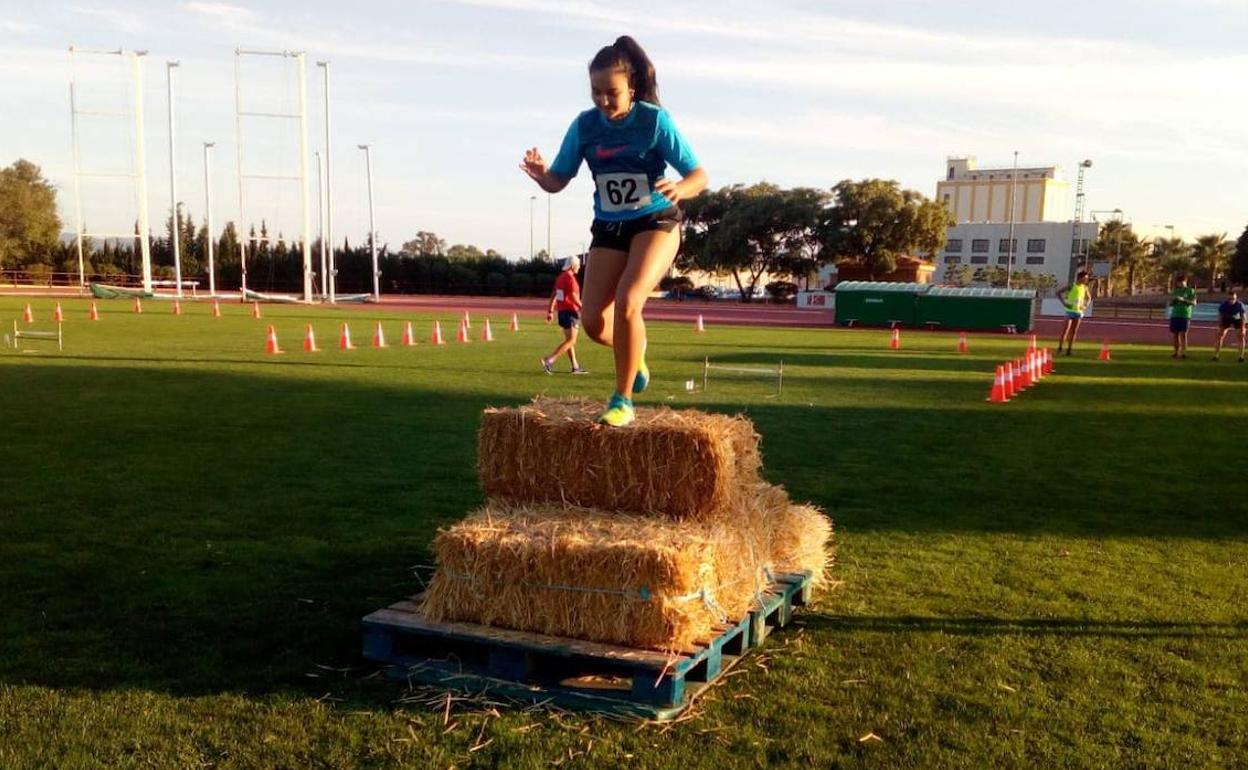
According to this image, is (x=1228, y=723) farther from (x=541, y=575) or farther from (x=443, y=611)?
(x=443, y=611)

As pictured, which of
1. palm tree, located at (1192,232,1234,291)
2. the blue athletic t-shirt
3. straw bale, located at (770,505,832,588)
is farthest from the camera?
palm tree, located at (1192,232,1234,291)

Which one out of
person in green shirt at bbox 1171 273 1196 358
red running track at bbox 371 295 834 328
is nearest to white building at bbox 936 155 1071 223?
red running track at bbox 371 295 834 328

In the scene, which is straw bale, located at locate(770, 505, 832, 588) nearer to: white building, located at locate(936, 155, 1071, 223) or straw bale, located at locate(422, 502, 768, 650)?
straw bale, located at locate(422, 502, 768, 650)

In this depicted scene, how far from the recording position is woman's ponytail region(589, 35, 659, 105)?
212 inches

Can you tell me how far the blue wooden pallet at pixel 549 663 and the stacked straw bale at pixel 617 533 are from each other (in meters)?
0.12

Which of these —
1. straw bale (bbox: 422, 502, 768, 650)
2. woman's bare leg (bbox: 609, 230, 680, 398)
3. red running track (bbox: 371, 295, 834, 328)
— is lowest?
red running track (bbox: 371, 295, 834, 328)

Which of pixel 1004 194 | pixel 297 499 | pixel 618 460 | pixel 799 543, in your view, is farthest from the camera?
pixel 1004 194

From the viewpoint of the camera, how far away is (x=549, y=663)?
15.6ft

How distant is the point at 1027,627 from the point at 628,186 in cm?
335

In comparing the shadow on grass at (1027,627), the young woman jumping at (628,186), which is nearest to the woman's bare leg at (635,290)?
the young woman jumping at (628,186)

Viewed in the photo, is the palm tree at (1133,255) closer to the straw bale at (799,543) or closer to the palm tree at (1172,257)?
the palm tree at (1172,257)

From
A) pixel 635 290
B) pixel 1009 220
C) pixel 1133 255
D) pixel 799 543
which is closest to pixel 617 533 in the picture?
pixel 635 290

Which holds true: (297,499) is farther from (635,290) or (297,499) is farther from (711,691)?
(711,691)

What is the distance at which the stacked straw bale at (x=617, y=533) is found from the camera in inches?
178
